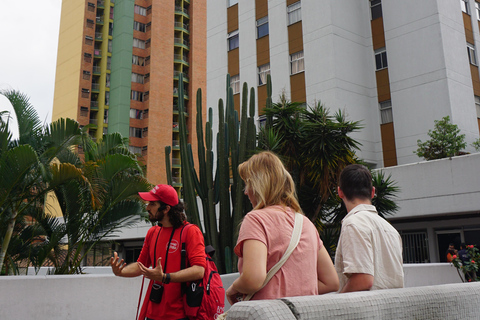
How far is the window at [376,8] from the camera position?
2312cm

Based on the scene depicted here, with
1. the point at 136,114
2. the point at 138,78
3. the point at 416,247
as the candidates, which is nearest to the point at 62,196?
the point at 416,247

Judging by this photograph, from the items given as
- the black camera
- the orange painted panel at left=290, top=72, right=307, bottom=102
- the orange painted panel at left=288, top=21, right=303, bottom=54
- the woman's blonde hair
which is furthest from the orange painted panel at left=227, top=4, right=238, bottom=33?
the woman's blonde hair

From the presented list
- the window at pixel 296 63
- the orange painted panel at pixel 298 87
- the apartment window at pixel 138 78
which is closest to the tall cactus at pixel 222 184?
the orange painted panel at pixel 298 87

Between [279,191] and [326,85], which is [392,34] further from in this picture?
[279,191]

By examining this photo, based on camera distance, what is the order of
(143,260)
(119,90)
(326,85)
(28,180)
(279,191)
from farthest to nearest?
(119,90), (326,85), (28,180), (143,260), (279,191)

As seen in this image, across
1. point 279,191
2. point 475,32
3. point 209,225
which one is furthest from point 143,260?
point 475,32

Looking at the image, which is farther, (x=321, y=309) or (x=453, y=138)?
(x=453, y=138)

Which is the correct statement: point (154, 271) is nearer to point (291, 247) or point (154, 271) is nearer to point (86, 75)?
point (291, 247)

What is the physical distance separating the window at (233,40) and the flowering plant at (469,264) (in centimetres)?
1891

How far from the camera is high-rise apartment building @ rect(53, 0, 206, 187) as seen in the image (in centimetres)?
5319

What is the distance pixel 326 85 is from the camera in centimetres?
2169

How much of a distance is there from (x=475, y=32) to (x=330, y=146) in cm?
1536

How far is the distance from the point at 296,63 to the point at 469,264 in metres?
14.6

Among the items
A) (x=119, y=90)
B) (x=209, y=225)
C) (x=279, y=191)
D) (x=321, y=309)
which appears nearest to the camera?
(x=321, y=309)
